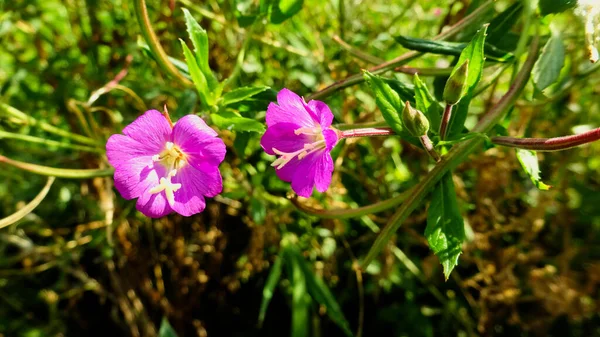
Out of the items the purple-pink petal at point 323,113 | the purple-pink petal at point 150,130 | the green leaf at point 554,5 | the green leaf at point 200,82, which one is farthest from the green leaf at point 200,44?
the green leaf at point 554,5

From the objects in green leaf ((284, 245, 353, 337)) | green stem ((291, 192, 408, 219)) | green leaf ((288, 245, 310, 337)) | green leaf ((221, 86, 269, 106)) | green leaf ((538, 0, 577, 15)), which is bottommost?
green leaf ((288, 245, 310, 337))

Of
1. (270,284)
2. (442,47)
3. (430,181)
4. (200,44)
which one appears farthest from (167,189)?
(270,284)

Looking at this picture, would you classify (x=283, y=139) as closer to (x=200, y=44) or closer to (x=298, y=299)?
(x=200, y=44)

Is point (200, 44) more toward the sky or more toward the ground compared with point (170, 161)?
more toward the sky

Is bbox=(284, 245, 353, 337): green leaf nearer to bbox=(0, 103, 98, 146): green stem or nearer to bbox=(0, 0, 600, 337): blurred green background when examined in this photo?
bbox=(0, 0, 600, 337): blurred green background

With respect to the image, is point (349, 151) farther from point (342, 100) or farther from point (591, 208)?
point (591, 208)

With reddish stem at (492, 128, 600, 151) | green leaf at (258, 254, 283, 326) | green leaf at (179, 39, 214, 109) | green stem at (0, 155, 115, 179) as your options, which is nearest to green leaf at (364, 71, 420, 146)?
reddish stem at (492, 128, 600, 151)
